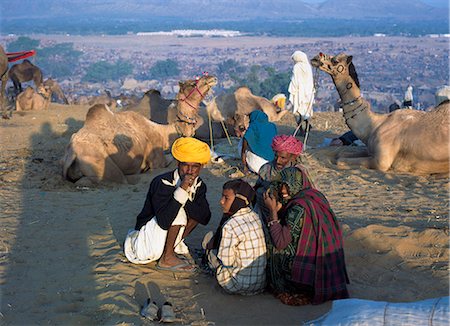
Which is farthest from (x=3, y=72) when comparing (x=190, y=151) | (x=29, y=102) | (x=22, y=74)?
(x=190, y=151)

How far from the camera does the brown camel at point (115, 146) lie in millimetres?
8367

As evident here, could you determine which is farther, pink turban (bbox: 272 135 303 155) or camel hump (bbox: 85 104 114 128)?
camel hump (bbox: 85 104 114 128)

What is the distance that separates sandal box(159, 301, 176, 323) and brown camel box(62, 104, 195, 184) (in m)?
3.94

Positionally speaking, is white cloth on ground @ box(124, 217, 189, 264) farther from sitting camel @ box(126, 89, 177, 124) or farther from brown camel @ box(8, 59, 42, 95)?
brown camel @ box(8, 59, 42, 95)

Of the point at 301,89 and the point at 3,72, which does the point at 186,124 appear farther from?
the point at 3,72

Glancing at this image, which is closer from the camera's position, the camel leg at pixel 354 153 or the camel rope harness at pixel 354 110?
the camel rope harness at pixel 354 110

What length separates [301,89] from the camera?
39.8ft

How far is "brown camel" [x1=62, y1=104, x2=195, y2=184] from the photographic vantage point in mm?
8367

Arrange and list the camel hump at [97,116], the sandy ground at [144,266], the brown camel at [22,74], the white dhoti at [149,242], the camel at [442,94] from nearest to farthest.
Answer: the sandy ground at [144,266], the white dhoti at [149,242], the camel hump at [97,116], the camel at [442,94], the brown camel at [22,74]

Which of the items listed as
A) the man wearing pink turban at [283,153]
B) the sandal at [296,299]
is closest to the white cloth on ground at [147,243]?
the man wearing pink turban at [283,153]

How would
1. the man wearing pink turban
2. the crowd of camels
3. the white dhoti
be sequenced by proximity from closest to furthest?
1. the white dhoti
2. the man wearing pink turban
3. the crowd of camels

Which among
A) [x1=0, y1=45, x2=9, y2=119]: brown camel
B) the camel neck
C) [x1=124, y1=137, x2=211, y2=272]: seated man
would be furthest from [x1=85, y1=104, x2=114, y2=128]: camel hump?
[x1=0, y1=45, x2=9, y2=119]: brown camel

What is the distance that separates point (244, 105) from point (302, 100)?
1.44 meters

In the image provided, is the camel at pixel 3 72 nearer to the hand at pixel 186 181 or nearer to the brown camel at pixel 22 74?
the brown camel at pixel 22 74
